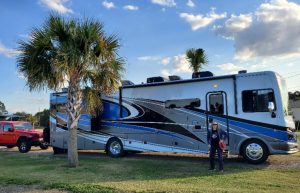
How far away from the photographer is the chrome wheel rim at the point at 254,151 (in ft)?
47.8

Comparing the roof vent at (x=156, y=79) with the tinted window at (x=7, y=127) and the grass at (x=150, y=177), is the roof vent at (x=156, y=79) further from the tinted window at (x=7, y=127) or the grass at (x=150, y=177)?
the tinted window at (x=7, y=127)

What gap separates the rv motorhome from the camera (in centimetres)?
1439

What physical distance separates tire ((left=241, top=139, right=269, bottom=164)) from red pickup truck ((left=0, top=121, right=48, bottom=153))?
12.8 meters

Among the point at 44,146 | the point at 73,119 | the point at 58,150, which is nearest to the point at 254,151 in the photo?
the point at 73,119

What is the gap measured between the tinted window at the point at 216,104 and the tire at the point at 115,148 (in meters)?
4.65

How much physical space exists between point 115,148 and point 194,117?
13.7 feet

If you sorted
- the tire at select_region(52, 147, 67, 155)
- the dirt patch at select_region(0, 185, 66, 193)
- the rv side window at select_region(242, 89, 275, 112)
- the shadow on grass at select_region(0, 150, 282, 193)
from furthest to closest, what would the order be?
the tire at select_region(52, 147, 67, 155) → the rv side window at select_region(242, 89, 275, 112) → the shadow on grass at select_region(0, 150, 282, 193) → the dirt patch at select_region(0, 185, 66, 193)

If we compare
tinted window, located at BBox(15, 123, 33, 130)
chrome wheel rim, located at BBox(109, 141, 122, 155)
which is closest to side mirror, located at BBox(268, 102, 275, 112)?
chrome wheel rim, located at BBox(109, 141, 122, 155)

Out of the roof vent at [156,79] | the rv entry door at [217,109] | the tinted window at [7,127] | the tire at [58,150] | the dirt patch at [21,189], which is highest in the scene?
the roof vent at [156,79]

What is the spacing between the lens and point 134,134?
1764cm

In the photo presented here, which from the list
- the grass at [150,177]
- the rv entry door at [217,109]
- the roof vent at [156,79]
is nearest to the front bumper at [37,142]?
the grass at [150,177]

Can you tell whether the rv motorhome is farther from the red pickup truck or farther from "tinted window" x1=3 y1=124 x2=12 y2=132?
"tinted window" x1=3 y1=124 x2=12 y2=132

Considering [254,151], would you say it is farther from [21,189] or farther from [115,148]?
[21,189]

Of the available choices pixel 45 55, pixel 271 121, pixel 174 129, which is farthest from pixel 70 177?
pixel 271 121
